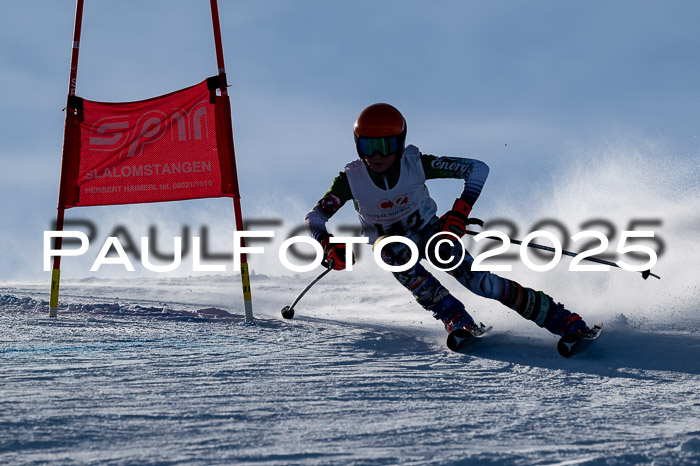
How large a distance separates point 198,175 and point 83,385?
148 inches

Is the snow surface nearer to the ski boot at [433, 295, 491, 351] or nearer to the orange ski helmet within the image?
the ski boot at [433, 295, 491, 351]

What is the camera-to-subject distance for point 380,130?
3838 millimetres

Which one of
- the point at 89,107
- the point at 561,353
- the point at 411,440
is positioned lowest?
the point at 411,440

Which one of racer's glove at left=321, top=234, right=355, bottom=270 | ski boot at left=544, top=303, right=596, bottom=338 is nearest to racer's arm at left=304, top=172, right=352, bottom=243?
racer's glove at left=321, top=234, right=355, bottom=270

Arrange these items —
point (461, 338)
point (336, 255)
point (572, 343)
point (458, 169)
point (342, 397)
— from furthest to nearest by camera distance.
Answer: point (458, 169)
point (336, 255)
point (461, 338)
point (572, 343)
point (342, 397)

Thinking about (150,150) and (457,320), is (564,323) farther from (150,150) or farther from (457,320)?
(150,150)

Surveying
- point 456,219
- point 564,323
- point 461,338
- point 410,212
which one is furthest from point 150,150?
point 564,323

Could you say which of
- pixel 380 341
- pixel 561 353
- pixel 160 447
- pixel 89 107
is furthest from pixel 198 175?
pixel 160 447

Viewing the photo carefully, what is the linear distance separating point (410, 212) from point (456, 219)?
0.35 meters

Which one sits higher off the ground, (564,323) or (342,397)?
(564,323)

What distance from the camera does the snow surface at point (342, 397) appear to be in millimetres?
1800

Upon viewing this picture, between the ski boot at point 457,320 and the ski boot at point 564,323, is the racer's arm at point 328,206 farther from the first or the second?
the ski boot at point 564,323

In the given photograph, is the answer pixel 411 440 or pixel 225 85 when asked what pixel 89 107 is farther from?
pixel 411 440

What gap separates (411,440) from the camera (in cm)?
190
